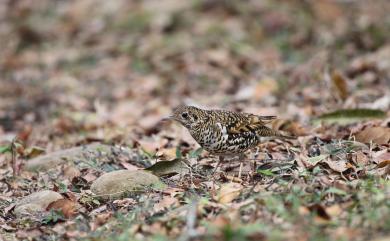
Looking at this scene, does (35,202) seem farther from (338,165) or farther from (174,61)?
(174,61)

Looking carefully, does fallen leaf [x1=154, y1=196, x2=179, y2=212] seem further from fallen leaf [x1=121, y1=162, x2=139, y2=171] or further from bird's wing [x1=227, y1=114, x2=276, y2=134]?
fallen leaf [x1=121, y1=162, x2=139, y2=171]

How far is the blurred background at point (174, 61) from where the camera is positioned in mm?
8930

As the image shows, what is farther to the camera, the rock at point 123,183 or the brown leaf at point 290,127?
the brown leaf at point 290,127

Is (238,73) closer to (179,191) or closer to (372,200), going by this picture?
(179,191)

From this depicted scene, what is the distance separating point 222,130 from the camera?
5.87 meters

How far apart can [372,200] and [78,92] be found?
23.2ft

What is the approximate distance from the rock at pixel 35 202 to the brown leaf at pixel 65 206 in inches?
3.6

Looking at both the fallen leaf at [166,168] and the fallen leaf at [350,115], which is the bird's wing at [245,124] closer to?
the fallen leaf at [166,168]

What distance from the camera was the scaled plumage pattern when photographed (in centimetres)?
583

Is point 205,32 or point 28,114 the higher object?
point 205,32

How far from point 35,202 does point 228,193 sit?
4.82 ft

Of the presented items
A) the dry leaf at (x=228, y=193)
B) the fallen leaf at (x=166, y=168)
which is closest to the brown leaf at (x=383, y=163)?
the dry leaf at (x=228, y=193)

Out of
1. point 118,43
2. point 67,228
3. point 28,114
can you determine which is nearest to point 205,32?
point 118,43

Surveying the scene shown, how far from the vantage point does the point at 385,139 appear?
632cm
